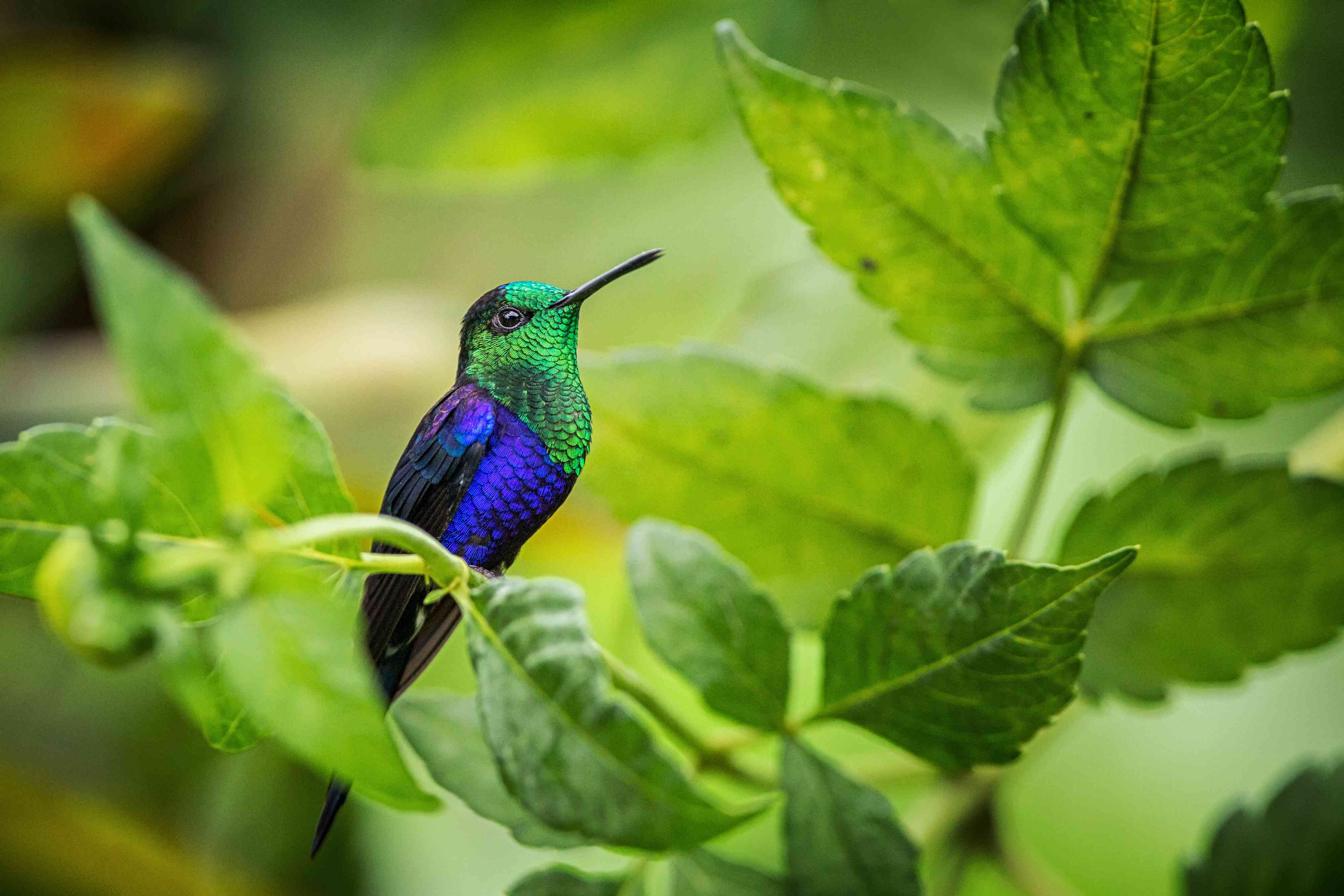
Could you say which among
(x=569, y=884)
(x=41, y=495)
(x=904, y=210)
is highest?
(x=904, y=210)

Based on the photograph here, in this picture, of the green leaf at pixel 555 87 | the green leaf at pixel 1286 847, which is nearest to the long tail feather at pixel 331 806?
the green leaf at pixel 1286 847

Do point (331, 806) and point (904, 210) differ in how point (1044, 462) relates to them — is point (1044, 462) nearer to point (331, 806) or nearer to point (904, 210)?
point (904, 210)

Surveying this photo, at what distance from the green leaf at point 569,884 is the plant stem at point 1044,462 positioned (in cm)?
19

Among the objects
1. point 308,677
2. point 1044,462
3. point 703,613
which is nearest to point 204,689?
point 308,677

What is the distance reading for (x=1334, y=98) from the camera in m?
0.66

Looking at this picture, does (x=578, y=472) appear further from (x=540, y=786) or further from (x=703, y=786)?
(x=703, y=786)

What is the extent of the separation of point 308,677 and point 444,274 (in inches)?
27.7

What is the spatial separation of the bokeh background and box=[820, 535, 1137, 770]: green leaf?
280mm

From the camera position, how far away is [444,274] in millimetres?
864

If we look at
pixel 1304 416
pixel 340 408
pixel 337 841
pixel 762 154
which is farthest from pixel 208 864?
pixel 1304 416

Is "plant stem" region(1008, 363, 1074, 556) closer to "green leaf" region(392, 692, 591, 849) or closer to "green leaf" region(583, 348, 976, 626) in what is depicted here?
"green leaf" region(583, 348, 976, 626)

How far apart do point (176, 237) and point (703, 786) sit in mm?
687

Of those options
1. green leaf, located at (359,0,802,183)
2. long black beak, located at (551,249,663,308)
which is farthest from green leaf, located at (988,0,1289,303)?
green leaf, located at (359,0,802,183)

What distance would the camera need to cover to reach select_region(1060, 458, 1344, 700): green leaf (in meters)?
0.38
